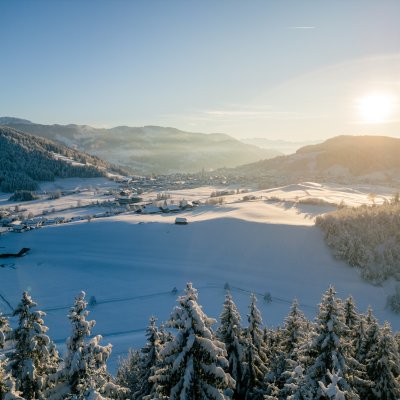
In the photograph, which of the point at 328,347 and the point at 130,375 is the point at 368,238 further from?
the point at 328,347

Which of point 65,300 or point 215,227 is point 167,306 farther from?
point 215,227

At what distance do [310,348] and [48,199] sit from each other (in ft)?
384

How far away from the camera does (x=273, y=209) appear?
7969cm

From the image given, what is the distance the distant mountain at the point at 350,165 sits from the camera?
160375 mm

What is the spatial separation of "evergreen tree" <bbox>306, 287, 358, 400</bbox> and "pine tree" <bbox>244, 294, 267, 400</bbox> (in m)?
6.33

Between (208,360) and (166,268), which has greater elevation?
(208,360)

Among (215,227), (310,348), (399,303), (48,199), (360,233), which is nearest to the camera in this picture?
(310,348)

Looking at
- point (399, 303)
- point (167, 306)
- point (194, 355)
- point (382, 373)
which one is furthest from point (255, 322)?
point (399, 303)

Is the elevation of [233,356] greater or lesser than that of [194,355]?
lesser

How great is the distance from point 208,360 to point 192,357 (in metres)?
0.54

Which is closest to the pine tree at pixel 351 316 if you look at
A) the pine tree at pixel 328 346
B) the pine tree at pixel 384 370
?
the pine tree at pixel 384 370

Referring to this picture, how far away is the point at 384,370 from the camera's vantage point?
17.6 meters

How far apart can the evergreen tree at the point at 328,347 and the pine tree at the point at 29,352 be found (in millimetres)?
10351

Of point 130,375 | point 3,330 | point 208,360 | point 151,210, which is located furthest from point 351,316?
point 151,210
